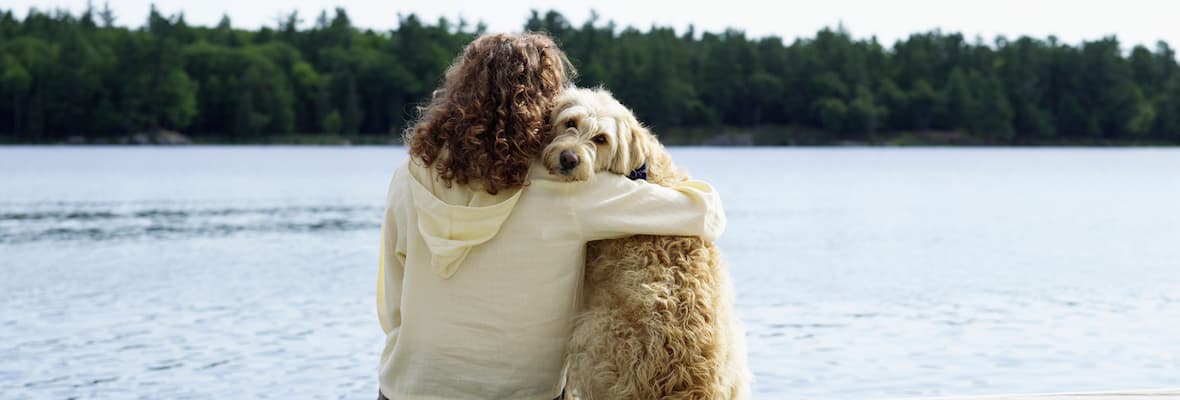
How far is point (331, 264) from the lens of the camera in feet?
57.0

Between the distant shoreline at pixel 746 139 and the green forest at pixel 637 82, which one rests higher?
the green forest at pixel 637 82

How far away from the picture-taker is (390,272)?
125 inches

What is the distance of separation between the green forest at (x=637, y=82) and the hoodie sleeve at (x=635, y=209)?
82.1 meters

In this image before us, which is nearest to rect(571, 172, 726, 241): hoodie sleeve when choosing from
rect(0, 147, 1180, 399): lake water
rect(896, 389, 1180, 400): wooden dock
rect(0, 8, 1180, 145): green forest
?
rect(896, 389, 1180, 400): wooden dock

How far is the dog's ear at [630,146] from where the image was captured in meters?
2.84

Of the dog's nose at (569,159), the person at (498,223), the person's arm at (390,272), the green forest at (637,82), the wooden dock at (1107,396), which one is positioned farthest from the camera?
the green forest at (637,82)

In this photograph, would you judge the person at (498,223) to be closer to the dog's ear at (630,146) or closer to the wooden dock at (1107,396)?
the dog's ear at (630,146)

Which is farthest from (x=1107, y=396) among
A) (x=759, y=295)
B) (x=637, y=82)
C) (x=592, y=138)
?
(x=637, y=82)

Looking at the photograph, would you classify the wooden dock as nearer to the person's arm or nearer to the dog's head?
the dog's head

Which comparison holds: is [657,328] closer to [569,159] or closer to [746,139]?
[569,159]

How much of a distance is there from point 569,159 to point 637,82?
93087mm

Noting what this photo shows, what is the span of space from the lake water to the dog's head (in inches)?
262

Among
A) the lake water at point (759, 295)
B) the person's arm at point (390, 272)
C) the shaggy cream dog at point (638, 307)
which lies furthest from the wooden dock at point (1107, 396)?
the lake water at point (759, 295)

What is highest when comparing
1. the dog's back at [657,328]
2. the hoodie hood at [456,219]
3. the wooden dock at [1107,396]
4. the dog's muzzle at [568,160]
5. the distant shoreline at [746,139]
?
the dog's muzzle at [568,160]
